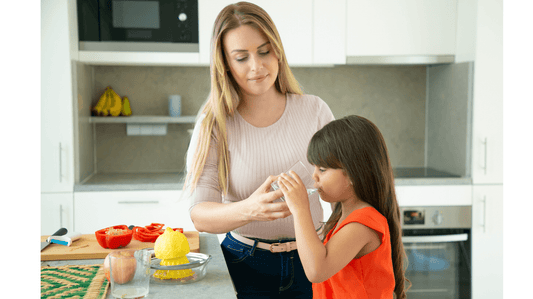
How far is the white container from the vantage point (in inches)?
113

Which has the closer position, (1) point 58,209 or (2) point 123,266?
(2) point 123,266

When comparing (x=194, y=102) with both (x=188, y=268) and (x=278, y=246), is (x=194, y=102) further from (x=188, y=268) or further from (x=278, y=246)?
(x=188, y=268)

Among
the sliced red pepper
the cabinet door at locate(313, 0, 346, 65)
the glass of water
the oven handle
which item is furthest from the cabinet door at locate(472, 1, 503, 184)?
the sliced red pepper

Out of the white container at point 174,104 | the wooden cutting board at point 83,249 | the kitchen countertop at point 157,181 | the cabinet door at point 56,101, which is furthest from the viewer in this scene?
the white container at point 174,104

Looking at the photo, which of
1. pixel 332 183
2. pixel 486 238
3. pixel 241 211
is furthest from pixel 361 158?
pixel 486 238

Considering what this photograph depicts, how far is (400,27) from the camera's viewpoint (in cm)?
271

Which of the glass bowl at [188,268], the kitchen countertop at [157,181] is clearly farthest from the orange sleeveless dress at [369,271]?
the kitchen countertop at [157,181]

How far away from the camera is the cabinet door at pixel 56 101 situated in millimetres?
2393

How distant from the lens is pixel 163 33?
2629 mm

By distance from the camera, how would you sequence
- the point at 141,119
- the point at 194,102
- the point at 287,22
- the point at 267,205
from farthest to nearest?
the point at 194,102, the point at 141,119, the point at 287,22, the point at 267,205

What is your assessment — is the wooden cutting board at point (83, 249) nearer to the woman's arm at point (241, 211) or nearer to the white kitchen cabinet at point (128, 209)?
the woman's arm at point (241, 211)

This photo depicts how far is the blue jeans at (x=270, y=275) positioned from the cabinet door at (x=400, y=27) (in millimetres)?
1787

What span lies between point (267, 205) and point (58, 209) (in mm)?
1838

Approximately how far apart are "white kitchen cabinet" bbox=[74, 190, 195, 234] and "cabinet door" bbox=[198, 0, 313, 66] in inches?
33.4
